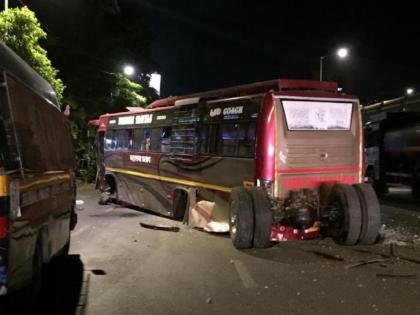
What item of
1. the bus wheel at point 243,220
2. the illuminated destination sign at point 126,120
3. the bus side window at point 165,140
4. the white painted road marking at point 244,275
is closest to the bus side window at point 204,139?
the bus side window at point 165,140

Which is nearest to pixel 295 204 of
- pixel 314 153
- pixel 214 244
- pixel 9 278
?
pixel 314 153

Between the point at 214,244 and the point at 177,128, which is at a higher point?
the point at 177,128

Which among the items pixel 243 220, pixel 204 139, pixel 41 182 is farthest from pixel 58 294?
pixel 204 139

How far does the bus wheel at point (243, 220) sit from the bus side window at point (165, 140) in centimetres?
400

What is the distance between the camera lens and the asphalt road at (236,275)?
629 cm

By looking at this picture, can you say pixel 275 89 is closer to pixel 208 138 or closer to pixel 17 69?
pixel 208 138

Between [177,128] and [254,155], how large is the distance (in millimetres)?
3454

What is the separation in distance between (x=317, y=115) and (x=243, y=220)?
94.9 inches

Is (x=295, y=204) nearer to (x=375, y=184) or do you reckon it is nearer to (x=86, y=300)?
(x=86, y=300)

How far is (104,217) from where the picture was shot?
45.6ft

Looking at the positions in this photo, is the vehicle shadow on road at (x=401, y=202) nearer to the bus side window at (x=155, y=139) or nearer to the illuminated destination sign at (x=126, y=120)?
the bus side window at (x=155, y=139)

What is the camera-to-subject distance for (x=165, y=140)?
13266mm

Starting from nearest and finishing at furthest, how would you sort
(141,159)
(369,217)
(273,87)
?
1. (369,217)
2. (273,87)
3. (141,159)

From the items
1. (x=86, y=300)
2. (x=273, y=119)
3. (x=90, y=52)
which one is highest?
(x=90, y=52)
